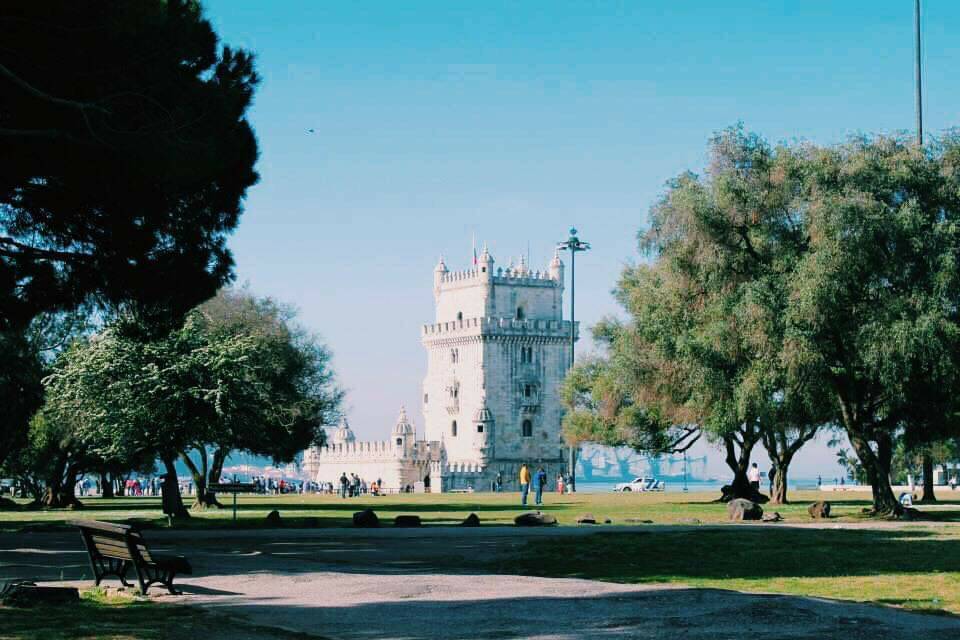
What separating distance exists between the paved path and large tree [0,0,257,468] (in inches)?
235

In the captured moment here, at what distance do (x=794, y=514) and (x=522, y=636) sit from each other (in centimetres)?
3179

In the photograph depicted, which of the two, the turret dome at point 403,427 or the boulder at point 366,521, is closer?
the boulder at point 366,521

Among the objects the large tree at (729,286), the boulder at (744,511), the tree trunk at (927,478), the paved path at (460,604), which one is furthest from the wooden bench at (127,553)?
the tree trunk at (927,478)

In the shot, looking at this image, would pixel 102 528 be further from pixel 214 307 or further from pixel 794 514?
pixel 214 307

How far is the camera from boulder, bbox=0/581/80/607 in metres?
16.5

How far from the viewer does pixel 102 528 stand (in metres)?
17.8

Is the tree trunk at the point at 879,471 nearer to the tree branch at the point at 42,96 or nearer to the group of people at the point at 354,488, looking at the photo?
the tree branch at the point at 42,96

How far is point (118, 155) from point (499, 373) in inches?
4424

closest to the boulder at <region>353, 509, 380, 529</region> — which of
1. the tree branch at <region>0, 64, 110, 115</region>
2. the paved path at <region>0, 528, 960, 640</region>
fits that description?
the paved path at <region>0, 528, 960, 640</region>

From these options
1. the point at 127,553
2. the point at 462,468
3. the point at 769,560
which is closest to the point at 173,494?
the point at 769,560

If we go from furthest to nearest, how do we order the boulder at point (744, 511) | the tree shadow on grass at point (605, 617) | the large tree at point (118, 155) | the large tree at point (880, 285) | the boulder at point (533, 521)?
the large tree at point (880, 285)
the boulder at point (744, 511)
the boulder at point (533, 521)
the large tree at point (118, 155)
the tree shadow on grass at point (605, 617)

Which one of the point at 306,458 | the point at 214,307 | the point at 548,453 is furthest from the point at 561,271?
the point at 214,307

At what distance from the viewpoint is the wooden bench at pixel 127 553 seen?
1745 centimetres

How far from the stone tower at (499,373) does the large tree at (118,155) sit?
10297cm
